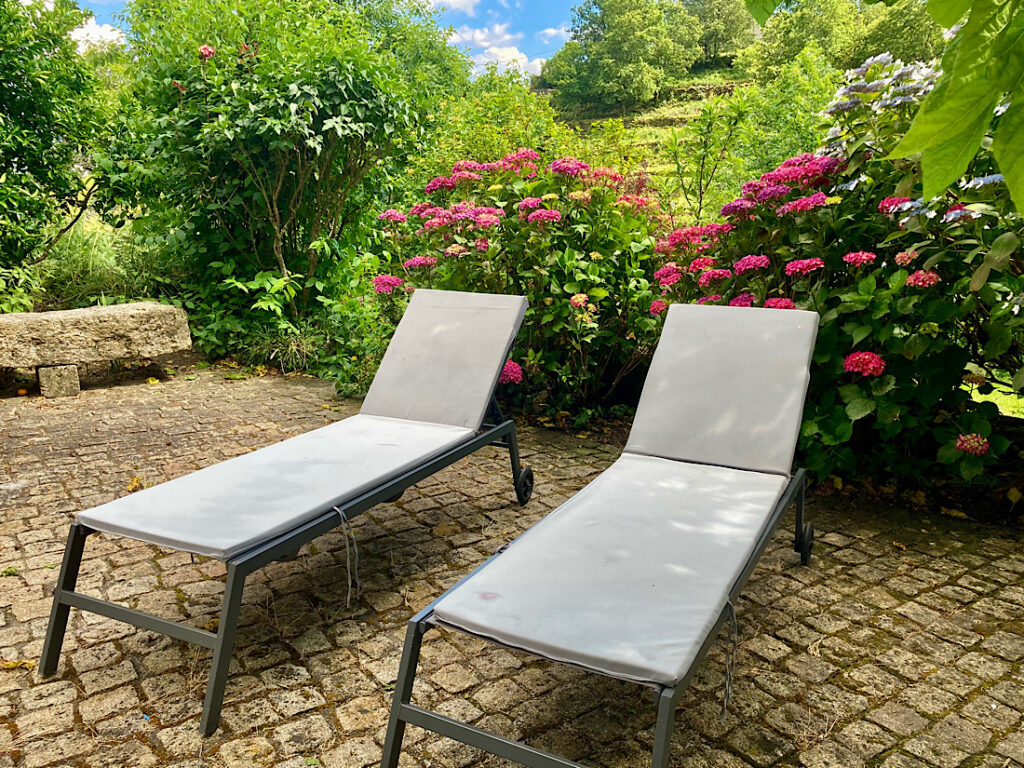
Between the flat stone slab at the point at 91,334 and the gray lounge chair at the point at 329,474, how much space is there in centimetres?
307

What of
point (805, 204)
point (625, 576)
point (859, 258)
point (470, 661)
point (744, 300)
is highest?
point (805, 204)

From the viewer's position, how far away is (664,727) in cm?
155

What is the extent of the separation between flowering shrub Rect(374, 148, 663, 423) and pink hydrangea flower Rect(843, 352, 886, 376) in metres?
1.22

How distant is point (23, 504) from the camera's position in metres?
3.53

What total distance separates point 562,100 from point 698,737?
33.3 meters

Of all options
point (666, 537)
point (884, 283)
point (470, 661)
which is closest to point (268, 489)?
point (470, 661)

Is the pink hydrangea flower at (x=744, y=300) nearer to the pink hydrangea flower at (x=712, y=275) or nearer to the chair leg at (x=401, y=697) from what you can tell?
the pink hydrangea flower at (x=712, y=275)

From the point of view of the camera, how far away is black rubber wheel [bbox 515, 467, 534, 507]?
3578 mm

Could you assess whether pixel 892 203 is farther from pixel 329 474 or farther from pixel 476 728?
pixel 476 728

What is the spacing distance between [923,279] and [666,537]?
179cm

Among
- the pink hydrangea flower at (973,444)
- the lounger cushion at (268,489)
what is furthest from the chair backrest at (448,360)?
the pink hydrangea flower at (973,444)

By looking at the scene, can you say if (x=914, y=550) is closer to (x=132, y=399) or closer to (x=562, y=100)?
(x=132, y=399)

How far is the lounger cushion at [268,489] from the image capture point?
2.19m

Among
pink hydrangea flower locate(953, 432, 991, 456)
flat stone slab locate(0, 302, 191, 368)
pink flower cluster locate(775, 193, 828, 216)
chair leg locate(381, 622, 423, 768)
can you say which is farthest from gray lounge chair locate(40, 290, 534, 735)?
flat stone slab locate(0, 302, 191, 368)
